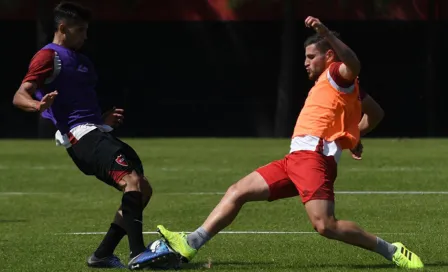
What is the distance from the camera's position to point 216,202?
14.5 metres

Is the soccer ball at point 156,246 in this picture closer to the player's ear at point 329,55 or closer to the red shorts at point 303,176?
the red shorts at point 303,176

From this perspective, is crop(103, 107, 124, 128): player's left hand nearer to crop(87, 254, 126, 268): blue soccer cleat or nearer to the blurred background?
crop(87, 254, 126, 268): blue soccer cleat

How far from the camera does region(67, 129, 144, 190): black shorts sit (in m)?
8.73

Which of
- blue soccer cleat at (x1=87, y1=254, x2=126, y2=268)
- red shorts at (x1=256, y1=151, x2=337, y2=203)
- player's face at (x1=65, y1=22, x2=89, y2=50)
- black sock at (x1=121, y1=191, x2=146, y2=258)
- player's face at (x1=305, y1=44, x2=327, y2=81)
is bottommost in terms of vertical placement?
blue soccer cleat at (x1=87, y1=254, x2=126, y2=268)

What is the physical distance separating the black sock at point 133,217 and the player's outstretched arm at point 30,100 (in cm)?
92

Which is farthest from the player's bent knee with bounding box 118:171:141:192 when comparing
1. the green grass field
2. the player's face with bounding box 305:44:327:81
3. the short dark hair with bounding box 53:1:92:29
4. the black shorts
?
the player's face with bounding box 305:44:327:81

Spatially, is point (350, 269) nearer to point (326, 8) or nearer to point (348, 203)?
point (348, 203)

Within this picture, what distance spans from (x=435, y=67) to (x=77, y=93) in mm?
24746

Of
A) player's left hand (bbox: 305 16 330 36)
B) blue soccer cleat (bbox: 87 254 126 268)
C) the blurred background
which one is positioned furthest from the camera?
the blurred background

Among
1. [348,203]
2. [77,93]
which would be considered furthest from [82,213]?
[77,93]

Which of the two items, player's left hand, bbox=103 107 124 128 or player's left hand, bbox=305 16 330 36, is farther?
player's left hand, bbox=103 107 124 128

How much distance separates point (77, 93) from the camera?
8.96 metres

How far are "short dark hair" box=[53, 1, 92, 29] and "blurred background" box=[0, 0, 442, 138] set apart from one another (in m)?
22.8

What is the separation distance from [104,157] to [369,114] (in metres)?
2.00
